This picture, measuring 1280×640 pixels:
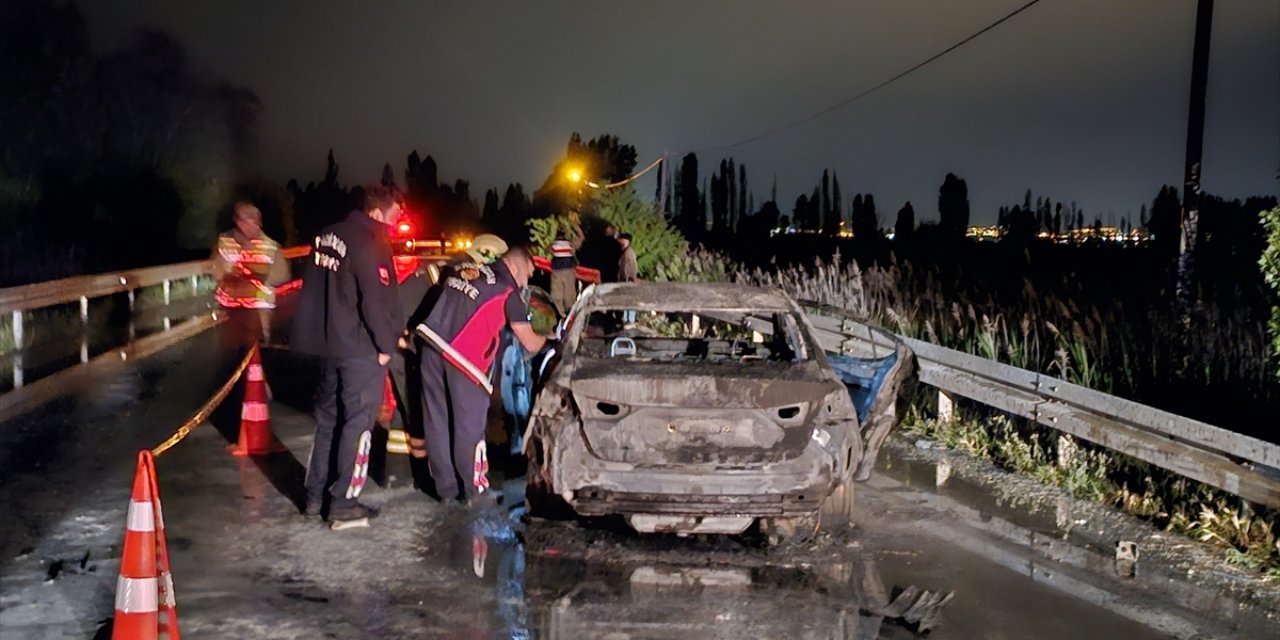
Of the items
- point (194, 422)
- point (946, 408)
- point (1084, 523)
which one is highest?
point (194, 422)

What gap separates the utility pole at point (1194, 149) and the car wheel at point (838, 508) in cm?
662

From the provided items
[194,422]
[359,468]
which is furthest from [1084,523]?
[194,422]

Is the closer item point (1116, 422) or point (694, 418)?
point (694, 418)

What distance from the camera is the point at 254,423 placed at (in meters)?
8.60

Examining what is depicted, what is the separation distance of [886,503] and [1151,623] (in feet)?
7.57

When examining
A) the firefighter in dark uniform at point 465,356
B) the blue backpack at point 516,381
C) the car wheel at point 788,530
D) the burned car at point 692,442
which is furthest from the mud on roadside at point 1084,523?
the firefighter in dark uniform at point 465,356

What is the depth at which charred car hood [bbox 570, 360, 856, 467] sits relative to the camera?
5902 millimetres

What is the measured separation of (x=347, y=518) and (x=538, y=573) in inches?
55.8

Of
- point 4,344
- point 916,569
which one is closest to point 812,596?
point 916,569

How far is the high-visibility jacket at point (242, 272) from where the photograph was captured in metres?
10.5

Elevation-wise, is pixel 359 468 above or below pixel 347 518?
above

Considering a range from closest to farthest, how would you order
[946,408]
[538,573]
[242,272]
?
[538,573] < [946,408] < [242,272]

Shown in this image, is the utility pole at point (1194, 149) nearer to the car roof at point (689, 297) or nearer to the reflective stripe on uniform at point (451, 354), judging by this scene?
the car roof at point (689, 297)

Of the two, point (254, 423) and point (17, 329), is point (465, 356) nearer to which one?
point (254, 423)
